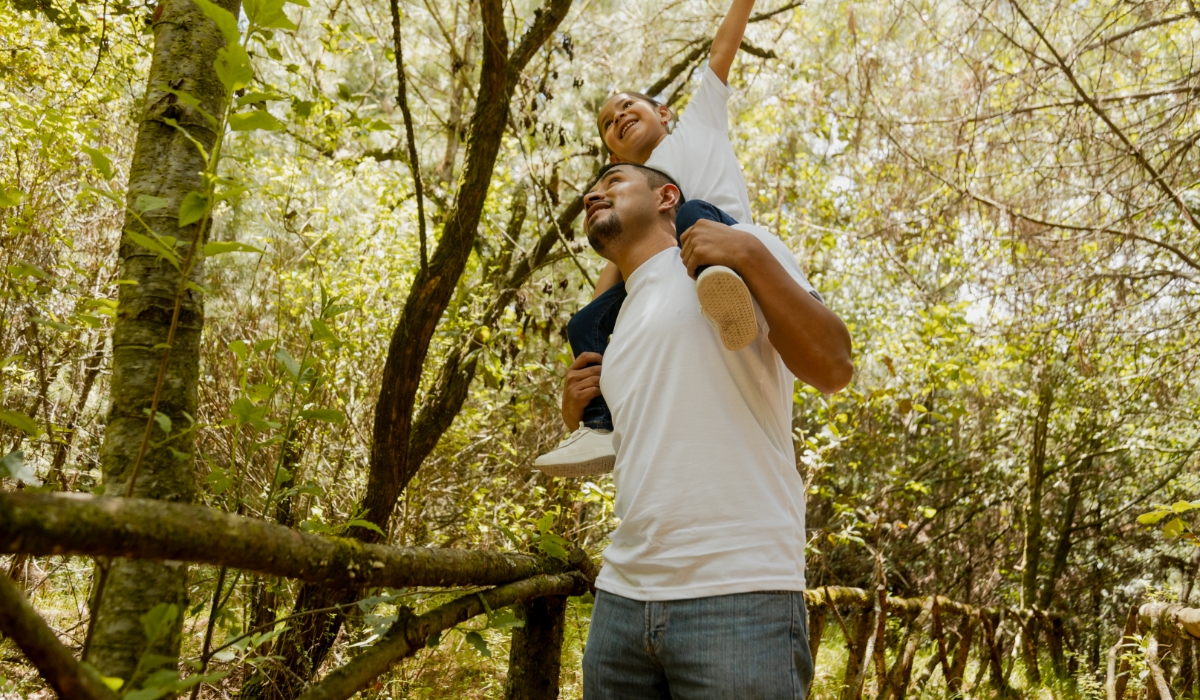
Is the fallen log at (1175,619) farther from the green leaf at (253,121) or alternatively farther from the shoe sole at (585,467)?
the green leaf at (253,121)

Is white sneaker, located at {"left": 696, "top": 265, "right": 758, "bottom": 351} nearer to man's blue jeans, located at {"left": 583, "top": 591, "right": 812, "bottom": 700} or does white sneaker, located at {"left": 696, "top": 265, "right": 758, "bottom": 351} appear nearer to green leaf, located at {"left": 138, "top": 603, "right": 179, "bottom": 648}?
man's blue jeans, located at {"left": 583, "top": 591, "right": 812, "bottom": 700}

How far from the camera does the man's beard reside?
1673 mm

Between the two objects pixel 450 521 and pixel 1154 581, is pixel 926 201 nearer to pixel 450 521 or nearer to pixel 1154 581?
pixel 450 521

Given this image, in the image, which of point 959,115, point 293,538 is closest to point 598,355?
point 293,538

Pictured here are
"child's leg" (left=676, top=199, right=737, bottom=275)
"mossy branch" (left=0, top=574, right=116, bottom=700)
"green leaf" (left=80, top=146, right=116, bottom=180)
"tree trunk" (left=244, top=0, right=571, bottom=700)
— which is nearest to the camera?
"mossy branch" (left=0, top=574, right=116, bottom=700)

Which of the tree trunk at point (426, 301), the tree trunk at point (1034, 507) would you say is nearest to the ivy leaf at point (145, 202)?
the tree trunk at point (426, 301)

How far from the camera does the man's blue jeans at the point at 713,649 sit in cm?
117

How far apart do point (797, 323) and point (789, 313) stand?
0.07ft

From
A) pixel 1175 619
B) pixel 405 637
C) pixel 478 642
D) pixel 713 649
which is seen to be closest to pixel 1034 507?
pixel 1175 619

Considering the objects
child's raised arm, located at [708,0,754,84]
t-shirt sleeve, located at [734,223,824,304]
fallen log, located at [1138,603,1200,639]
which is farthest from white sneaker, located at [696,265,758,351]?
fallen log, located at [1138,603,1200,639]

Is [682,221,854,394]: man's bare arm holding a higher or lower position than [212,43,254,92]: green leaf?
lower

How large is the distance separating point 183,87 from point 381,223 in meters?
4.35

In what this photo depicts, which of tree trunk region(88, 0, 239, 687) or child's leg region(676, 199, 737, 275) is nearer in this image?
tree trunk region(88, 0, 239, 687)

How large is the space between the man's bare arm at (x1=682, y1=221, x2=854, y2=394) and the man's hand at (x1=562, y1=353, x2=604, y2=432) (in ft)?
1.78
